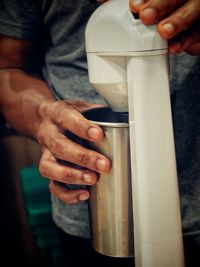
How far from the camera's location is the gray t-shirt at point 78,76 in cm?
68

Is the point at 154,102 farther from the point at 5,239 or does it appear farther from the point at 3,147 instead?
the point at 5,239

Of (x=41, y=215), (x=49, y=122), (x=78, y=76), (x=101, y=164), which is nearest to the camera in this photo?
(x=101, y=164)

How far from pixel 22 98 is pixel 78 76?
0.15 meters

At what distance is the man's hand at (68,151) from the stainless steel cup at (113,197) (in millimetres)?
13

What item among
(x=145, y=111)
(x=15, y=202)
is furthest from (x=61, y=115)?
(x=15, y=202)

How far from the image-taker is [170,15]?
17.6 inches

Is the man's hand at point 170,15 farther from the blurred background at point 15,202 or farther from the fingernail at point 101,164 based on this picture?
the blurred background at point 15,202

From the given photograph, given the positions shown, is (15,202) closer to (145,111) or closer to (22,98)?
(22,98)

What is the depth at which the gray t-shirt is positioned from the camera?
0.68 m

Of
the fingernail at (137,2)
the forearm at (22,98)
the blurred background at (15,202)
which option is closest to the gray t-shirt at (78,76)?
the forearm at (22,98)

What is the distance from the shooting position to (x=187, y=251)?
736 mm

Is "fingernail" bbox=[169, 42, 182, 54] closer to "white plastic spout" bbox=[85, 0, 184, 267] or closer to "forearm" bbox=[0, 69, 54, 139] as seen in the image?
"white plastic spout" bbox=[85, 0, 184, 267]

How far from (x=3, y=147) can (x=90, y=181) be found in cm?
101

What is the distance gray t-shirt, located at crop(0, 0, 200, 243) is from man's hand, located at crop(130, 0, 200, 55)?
8.2 inches
